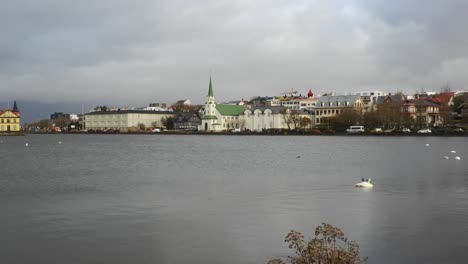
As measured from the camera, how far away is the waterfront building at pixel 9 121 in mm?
148413

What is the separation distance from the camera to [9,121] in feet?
501

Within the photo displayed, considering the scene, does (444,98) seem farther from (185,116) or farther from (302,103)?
(185,116)

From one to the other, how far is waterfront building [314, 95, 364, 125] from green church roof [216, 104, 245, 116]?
26578mm

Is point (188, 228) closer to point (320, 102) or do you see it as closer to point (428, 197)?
point (428, 197)

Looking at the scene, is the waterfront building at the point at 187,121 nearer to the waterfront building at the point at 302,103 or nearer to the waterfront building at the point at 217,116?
the waterfront building at the point at 217,116

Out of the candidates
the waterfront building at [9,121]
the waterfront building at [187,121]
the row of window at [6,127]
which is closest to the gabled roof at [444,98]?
the waterfront building at [187,121]

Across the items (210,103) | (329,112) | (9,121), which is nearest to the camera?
(329,112)

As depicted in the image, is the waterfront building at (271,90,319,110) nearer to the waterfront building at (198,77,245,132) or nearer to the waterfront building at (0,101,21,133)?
the waterfront building at (198,77,245,132)

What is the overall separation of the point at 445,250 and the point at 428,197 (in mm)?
9064

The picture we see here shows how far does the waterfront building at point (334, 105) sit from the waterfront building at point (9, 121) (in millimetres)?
84800

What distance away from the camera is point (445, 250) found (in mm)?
13109

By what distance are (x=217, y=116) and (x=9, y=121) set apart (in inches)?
2366

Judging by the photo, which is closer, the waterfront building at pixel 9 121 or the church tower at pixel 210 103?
the waterfront building at pixel 9 121

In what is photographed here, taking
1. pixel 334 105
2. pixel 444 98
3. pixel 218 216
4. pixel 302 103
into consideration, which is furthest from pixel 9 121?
pixel 218 216
